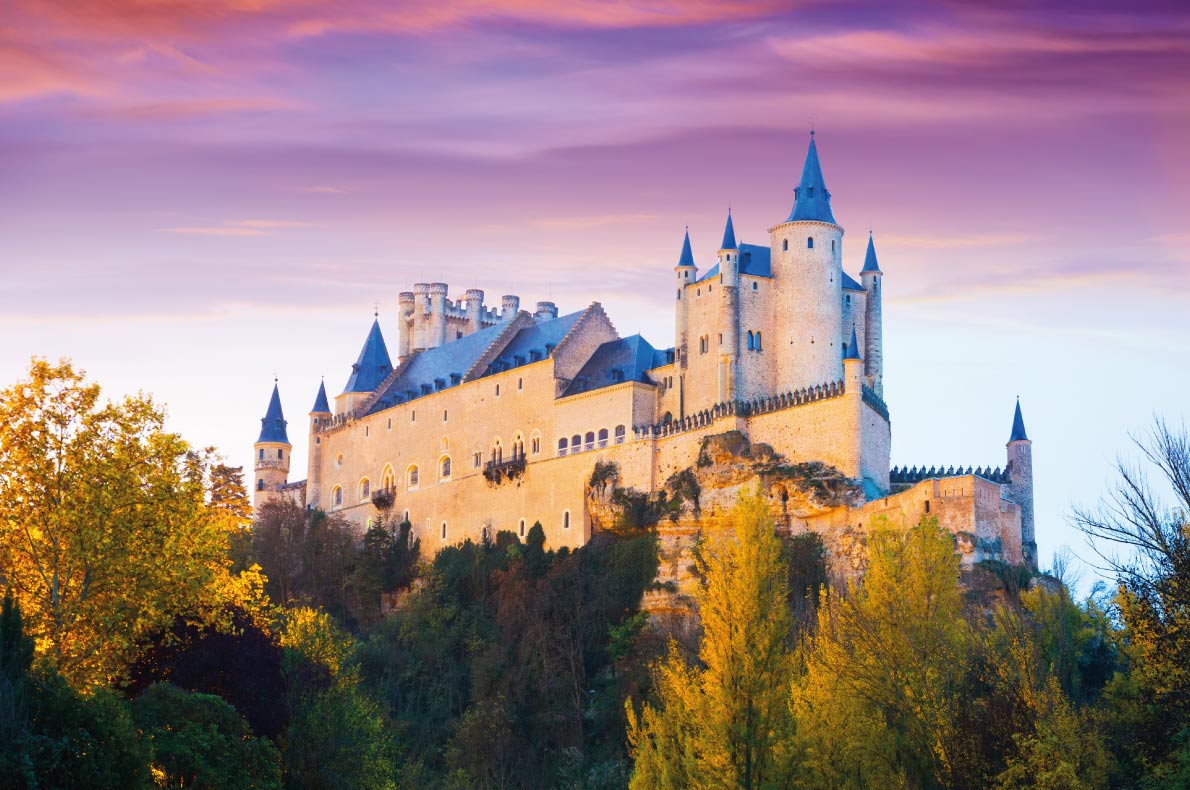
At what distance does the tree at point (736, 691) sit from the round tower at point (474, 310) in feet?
189

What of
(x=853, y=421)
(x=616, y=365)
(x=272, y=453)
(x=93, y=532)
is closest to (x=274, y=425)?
(x=272, y=453)

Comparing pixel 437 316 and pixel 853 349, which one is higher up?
pixel 437 316

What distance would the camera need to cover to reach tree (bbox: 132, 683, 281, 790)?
1494 inches

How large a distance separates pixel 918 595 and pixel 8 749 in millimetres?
24831

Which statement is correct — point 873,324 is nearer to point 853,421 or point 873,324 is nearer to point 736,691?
point 853,421

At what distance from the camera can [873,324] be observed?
254 ft

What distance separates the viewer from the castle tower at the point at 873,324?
76625 millimetres

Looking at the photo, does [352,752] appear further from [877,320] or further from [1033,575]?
[877,320]

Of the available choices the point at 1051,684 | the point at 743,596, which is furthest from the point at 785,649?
the point at 1051,684

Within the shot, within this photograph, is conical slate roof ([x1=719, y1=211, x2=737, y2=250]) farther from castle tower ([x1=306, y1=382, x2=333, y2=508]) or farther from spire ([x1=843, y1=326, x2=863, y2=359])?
castle tower ([x1=306, y1=382, x2=333, y2=508])

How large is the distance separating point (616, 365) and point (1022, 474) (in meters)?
20.4

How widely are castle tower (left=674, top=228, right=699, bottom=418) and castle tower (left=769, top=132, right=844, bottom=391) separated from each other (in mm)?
4456

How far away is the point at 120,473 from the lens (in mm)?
41500

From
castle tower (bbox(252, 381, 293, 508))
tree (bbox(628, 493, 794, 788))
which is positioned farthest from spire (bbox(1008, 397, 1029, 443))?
castle tower (bbox(252, 381, 293, 508))
